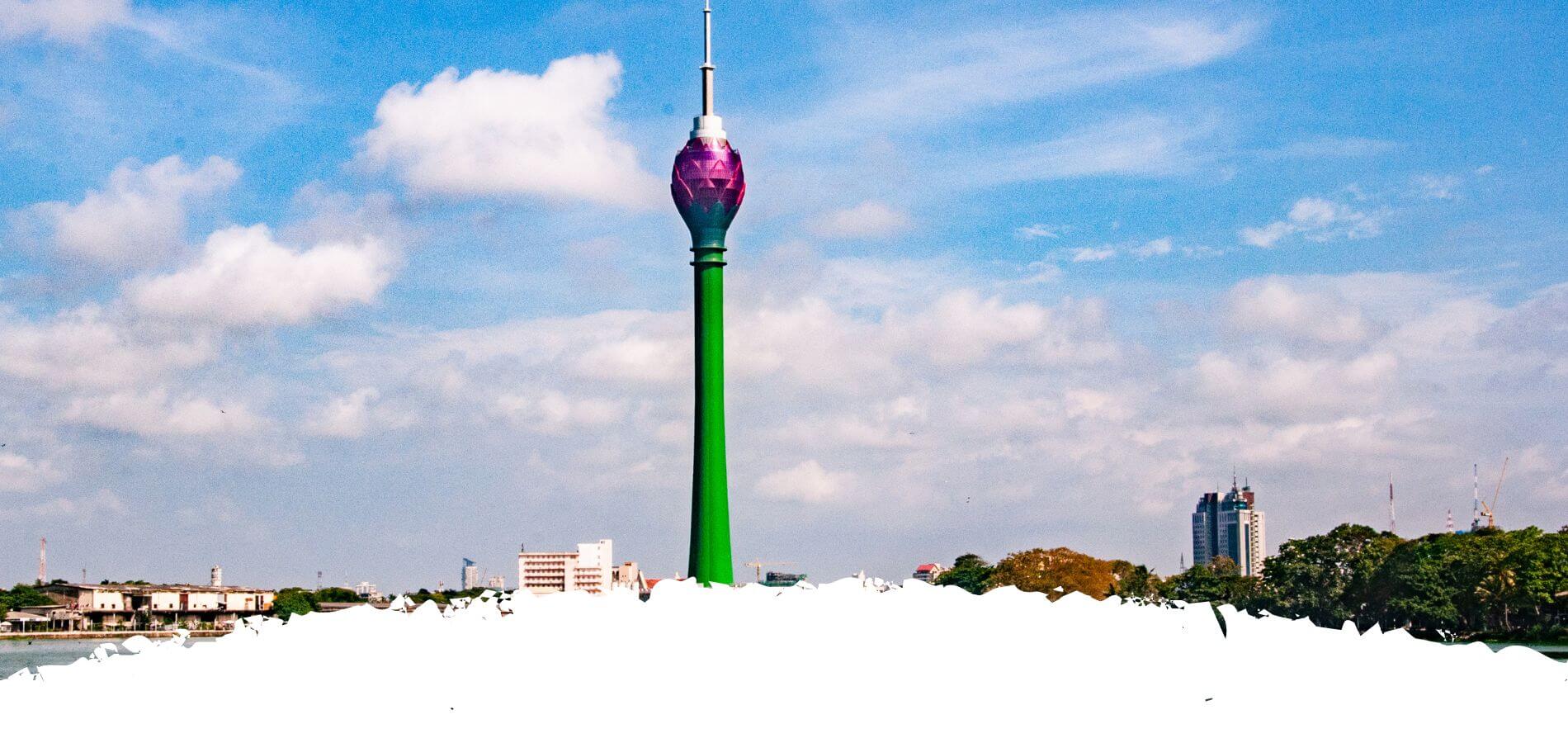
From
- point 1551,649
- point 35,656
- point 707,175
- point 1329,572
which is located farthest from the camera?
point 35,656

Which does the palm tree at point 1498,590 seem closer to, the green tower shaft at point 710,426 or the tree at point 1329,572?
the tree at point 1329,572

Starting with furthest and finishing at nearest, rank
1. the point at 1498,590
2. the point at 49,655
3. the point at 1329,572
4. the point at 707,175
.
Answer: the point at 49,655
the point at 1329,572
the point at 1498,590
the point at 707,175

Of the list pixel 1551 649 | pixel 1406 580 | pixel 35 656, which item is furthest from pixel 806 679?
pixel 35 656

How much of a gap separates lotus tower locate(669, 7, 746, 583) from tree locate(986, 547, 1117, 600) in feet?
85.2

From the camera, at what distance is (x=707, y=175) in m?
114

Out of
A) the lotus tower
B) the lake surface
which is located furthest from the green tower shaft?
the lake surface

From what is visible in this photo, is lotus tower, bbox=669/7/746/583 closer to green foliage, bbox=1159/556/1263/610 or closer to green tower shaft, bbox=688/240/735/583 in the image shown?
green tower shaft, bbox=688/240/735/583

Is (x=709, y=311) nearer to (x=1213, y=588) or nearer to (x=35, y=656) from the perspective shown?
(x=1213, y=588)

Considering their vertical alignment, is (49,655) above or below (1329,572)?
below

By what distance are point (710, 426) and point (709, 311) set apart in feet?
25.2

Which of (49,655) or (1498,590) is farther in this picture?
(49,655)

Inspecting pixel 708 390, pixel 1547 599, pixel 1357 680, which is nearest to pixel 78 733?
pixel 1357 680

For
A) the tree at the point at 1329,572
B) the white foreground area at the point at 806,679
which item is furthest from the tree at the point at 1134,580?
the white foreground area at the point at 806,679

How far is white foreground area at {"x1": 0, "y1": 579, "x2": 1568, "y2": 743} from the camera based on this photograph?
29.1 metres
